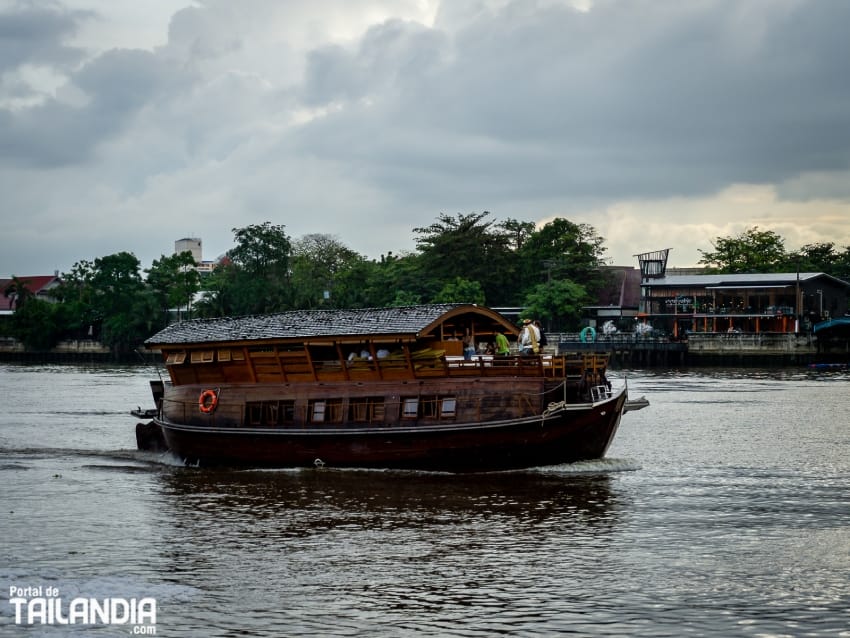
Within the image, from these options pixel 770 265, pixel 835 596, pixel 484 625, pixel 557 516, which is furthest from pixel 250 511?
pixel 770 265

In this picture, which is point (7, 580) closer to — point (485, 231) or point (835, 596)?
point (835, 596)

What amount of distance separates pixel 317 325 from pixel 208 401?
363 cm

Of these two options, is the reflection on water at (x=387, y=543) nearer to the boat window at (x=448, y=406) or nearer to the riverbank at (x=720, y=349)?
the boat window at (x=448, y=406)

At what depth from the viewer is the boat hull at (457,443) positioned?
24016 millimetres

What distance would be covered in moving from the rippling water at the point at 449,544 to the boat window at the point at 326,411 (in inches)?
50.6

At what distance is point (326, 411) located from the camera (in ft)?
84.6

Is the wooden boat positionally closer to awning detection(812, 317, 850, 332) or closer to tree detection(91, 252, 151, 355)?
awning detection(812, 317, 850, 332)

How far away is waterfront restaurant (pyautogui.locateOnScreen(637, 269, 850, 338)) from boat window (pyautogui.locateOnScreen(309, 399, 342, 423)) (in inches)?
2693

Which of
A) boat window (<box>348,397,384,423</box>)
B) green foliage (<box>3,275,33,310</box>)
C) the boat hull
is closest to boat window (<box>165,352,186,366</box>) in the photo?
the boat hull

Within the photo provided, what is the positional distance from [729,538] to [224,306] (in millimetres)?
89766

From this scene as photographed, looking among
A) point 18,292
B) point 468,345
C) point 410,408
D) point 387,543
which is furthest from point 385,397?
point 18,292

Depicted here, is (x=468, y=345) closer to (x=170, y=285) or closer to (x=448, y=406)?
(x=448, y=406)

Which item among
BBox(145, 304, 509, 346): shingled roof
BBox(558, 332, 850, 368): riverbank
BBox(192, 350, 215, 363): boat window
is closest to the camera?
BBox(145, 304, 509, 346): shingled roof

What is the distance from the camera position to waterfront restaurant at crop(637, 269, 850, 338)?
89688mm
